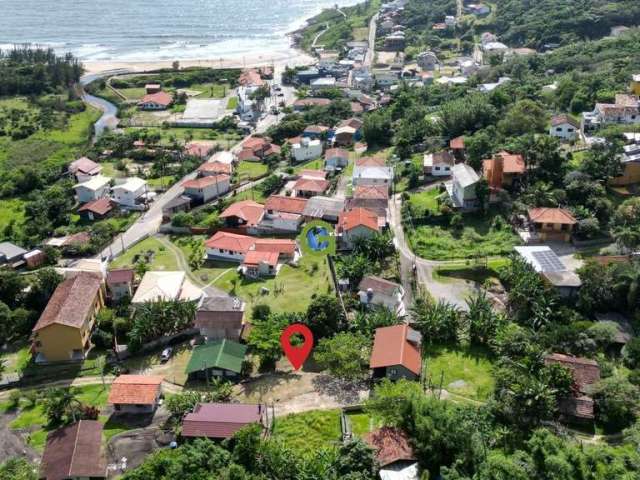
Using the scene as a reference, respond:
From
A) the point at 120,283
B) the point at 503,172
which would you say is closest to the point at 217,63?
the point at 503,172

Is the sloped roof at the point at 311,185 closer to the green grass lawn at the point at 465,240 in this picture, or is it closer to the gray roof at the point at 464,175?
the green grass lawn at the point at 465,240

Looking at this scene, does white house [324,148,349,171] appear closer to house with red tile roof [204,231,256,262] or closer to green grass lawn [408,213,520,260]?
green grass lawn [408,213,520,260]

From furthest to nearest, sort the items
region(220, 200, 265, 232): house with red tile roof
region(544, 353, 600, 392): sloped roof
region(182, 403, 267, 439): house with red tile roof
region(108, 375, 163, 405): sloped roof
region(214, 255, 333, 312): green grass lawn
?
region(220, 200, 265, 232): house with red tile roof, region(214, 255, 333, 312): green grass lawn, region(108, 375, 163, 405): sloped roof, region(544, 353, 600, 392): sloped roof, region(182, 403, 267, 439): house with red tile roof

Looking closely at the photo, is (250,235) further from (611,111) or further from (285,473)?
(611,111)

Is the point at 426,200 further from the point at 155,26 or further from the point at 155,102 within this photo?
the point at 155,26

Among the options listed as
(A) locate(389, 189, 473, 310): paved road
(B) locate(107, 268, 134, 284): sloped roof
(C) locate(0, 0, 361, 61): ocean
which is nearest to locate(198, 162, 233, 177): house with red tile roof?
(B) locate(107, 268, 134, 284): sloped roof

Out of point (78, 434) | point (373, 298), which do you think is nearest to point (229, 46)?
point (373, 298)
